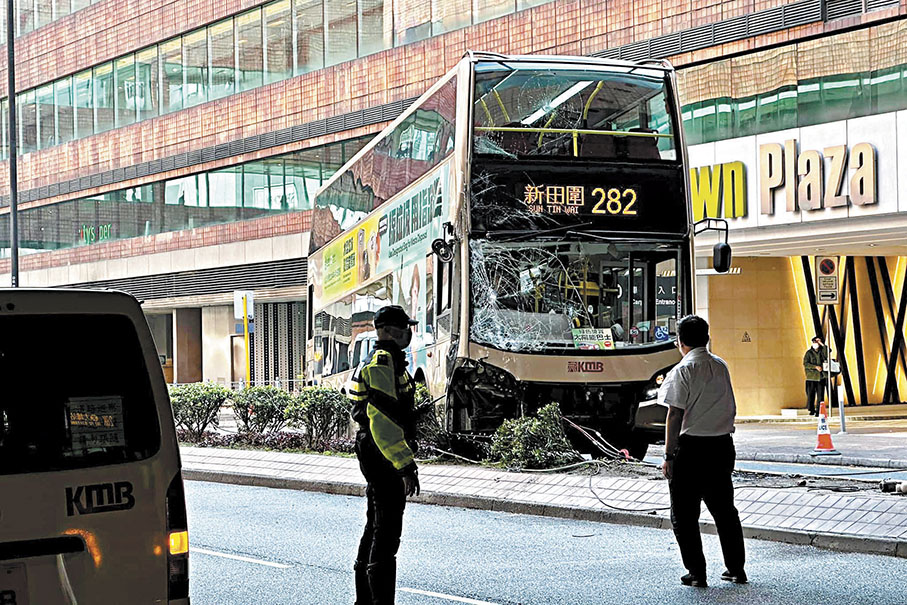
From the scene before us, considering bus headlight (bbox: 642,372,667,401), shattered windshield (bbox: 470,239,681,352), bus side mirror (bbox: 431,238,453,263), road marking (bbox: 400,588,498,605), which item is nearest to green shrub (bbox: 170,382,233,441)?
bus side mirror (bbox: 431,238,453,263)

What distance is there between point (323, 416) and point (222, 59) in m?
24.8

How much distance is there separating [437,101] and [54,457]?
13.0m

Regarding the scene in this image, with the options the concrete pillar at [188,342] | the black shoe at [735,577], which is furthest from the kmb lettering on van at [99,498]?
the concrete pillar at [188,342]

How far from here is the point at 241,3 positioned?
41.1 m

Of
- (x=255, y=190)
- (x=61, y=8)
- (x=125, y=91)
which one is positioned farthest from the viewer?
(x=61, y=8)

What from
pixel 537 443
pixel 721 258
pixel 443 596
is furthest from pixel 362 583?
pixel 721 258

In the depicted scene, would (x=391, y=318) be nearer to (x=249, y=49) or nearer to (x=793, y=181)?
(x=793, y=181)

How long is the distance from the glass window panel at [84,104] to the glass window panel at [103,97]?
0.36 m

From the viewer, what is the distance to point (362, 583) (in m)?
7.63

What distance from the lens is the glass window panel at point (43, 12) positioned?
51.3 metres

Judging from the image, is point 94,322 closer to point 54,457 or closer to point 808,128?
point 54,457

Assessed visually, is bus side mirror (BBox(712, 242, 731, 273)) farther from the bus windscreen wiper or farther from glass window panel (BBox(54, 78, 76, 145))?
glass window panel (BBox(54, 78, 76, 145))

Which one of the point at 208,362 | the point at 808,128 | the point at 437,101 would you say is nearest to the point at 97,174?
the point at 208,362

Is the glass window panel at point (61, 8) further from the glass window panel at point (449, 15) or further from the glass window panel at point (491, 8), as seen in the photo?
the glass window panel at point (491, 8)
